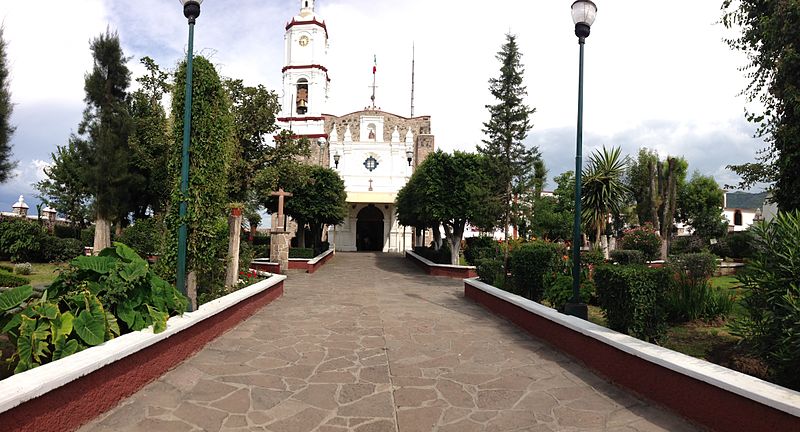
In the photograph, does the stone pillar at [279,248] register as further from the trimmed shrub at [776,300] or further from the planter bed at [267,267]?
the trimmed shrub at [776,300]

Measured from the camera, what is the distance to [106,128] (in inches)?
778

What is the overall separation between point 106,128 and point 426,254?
15.7 meters

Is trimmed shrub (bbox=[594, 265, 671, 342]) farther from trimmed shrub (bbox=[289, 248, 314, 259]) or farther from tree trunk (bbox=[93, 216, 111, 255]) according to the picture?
tree trunk (bbox=[93, 216, 111, 255])

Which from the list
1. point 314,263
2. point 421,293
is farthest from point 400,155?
point 421,293

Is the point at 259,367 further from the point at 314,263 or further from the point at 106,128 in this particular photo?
the point at 106,128

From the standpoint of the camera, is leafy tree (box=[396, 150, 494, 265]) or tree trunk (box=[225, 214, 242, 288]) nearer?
tree trunk (box=[225, 214, 242, 288])

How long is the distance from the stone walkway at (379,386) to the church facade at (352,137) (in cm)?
2945

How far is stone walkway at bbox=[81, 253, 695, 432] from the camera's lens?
3725mm

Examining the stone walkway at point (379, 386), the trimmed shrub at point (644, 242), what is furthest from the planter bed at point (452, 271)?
the stone walkway at point (379, 386)

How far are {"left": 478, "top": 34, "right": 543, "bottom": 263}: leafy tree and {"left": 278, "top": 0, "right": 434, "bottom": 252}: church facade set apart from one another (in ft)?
60.3

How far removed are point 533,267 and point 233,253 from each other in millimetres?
6348

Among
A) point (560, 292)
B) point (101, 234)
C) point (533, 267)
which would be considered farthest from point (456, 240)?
point (101, 234)

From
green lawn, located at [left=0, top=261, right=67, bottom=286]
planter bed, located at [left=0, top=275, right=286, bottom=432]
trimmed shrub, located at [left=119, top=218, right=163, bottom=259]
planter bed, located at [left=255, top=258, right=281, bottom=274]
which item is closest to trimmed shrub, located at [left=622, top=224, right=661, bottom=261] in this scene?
planter bed, located at [left=255, top=258, right=281, bottom=274]

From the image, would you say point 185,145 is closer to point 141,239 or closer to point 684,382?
point 684,382
